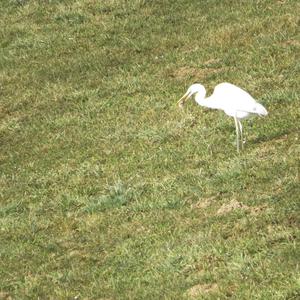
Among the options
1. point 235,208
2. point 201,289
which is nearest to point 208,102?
point 235,208

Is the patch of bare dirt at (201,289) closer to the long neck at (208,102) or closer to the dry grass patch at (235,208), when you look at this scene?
the dry grass patch at (235,208)

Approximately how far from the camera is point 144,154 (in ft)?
54.0

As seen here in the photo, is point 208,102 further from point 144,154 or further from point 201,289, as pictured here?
point 201,289

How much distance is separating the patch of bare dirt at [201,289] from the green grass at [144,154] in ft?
0.09

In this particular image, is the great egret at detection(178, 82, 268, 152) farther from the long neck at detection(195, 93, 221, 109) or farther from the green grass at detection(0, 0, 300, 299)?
the green grass at detection(0, 0, 300, 299)

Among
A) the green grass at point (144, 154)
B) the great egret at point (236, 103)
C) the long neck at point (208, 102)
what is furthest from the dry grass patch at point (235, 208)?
the long neck at point (208, 102)

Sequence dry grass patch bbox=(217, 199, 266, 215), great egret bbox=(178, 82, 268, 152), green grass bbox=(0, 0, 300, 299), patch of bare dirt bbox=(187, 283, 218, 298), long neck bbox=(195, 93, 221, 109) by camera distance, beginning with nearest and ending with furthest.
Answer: patch of bare dirt bbox=(187, 283, 218, 298) → green grass bbox=(0, 0, 300, 299) → dry grass patch bbox=(217, 199, 266, 215) → great egret bbox=(178, 82, 268, 152) → long neck bbox=(195, 93, 221, 109)

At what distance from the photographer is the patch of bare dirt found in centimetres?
1009

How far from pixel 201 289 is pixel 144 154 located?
644 centimetres

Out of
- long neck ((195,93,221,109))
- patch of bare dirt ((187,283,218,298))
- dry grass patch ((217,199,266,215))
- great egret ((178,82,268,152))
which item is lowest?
patch of bare dirt ((187,283,218,298))

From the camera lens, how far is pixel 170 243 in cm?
1185

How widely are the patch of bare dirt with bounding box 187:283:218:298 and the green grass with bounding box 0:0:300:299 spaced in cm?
3

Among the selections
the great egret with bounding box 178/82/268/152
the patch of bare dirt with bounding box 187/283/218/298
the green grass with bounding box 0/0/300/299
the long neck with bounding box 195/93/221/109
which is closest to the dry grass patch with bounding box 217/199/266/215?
the green grass with bounding box 0/0/300/299

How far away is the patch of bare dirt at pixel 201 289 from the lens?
10094 mm
